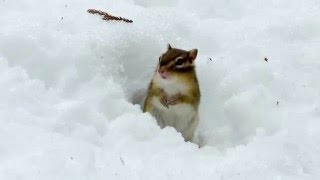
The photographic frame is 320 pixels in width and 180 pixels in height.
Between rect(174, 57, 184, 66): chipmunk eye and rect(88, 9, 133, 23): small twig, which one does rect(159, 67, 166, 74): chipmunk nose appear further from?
rect(88, 9, 133, 23): small twig

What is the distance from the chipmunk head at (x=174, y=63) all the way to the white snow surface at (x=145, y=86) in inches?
25.9

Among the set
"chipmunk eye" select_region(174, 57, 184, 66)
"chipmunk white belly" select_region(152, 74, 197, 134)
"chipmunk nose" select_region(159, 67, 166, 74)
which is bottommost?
"chipmunk white belly" select_region(152, 74, 197, 134)

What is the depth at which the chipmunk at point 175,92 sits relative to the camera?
8.58m

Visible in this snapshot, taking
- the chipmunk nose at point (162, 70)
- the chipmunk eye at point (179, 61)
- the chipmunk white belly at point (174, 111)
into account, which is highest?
the chipmunk eye at point (179, 61)

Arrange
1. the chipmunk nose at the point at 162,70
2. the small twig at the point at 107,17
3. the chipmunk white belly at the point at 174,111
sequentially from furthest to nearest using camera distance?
the small twig at the point at 107,17 → the chipmunk white belly at the point at 174,111 → the chipmunk nose at the point at 162,70

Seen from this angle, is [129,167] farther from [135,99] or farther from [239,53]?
[239,53]

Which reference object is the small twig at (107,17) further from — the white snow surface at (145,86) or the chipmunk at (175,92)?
the chipmunk at (175,92)

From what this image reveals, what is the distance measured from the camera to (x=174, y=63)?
336 inches

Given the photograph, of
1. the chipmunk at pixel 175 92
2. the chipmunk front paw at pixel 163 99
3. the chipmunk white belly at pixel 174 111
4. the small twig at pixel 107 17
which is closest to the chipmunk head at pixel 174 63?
the chipmunk at pixel 175 92

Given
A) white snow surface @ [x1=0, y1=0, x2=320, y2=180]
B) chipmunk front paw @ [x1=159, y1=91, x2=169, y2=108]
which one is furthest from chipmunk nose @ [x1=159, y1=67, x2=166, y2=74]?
white snow surface @ [x1=0, y1=0, x2=320, y2=180]

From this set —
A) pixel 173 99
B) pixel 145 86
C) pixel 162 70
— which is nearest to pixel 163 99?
pixel 173 99

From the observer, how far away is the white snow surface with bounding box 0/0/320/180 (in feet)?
23.2

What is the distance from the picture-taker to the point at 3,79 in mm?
8062

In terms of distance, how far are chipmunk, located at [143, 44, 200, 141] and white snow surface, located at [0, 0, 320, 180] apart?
1.49 ft
